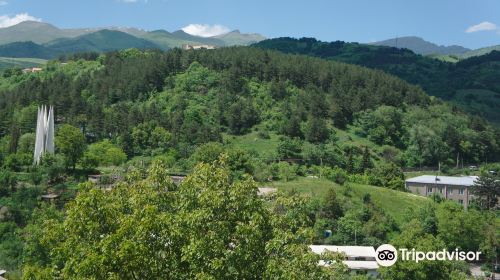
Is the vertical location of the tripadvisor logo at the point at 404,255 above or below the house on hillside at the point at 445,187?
above

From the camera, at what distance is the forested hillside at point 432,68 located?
128m

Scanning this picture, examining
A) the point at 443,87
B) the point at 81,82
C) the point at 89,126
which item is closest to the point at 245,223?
the point at 89,126

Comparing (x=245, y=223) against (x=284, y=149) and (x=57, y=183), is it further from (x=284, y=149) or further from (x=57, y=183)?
(x=284, y=149)

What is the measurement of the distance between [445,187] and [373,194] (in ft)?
39.9

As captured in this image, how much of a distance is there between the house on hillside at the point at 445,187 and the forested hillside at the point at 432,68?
57.5m

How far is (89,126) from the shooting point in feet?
241

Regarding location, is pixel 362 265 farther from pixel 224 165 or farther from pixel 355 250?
pixel 224 165

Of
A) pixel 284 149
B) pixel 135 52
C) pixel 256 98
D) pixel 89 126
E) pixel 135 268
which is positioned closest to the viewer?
pixel 135 268

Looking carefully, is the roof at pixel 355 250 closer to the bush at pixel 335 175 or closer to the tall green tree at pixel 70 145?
the bush at pixel 335 175

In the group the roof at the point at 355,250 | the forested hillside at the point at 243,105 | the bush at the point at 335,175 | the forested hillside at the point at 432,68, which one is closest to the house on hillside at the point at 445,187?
the bush at the point at 335,175

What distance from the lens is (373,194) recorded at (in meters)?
53.8

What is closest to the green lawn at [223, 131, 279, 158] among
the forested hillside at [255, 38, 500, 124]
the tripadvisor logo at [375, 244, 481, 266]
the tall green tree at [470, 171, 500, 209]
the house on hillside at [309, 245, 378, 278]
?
the tall green tree at [470, 171, 500, 209]

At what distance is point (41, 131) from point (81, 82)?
32.0m

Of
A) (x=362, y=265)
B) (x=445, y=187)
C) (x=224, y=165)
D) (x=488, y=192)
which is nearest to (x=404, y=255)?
(x=362, y=265)
